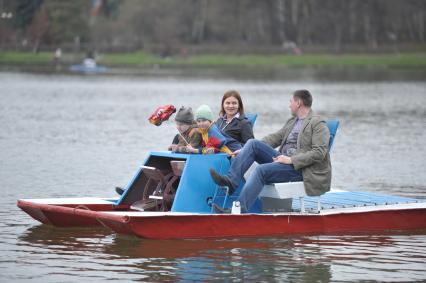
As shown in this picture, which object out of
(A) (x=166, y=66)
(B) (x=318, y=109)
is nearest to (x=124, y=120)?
(B) (x=318, y=109)

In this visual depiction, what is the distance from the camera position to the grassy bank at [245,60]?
81.4 m

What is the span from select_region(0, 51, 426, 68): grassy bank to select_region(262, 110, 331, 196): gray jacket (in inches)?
2627

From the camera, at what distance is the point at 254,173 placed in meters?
13.2

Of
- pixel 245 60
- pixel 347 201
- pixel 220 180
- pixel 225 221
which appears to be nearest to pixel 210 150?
pixel 220 180

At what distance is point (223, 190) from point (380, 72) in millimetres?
61501

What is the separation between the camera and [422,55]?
8575cm

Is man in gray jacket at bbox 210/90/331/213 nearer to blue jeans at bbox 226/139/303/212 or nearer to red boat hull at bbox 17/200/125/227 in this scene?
blue jeans at bbox 226/139/303/212

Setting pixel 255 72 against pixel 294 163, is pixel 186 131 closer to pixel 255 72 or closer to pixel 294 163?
pixel 294 163

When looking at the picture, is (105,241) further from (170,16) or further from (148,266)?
(170,16)

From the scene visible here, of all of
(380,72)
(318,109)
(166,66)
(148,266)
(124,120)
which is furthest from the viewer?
(166,66)

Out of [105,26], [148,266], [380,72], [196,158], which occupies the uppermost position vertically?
[105,26]

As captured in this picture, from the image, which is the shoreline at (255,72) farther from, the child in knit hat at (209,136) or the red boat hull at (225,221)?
the child in knit hat at (209,136)

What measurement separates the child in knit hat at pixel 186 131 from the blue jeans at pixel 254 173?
55 cm

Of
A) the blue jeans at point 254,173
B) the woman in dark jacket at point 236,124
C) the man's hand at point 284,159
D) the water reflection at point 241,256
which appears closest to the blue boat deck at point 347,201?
the water reflection at point 241,256
